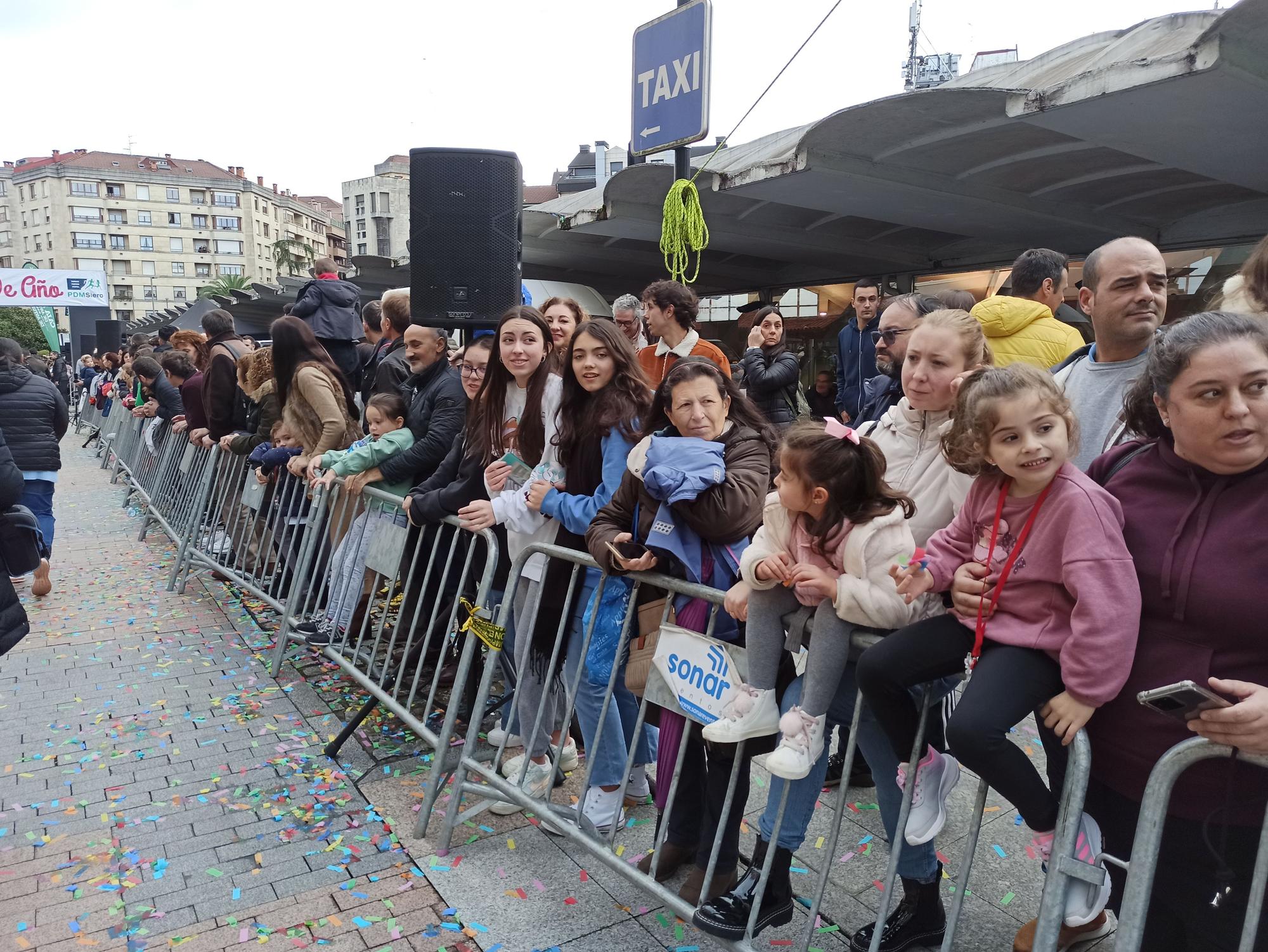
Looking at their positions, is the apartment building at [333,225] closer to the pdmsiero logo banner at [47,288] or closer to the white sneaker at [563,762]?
the pdmsiero logo banner at [47,288]

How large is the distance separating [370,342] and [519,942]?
6395mm

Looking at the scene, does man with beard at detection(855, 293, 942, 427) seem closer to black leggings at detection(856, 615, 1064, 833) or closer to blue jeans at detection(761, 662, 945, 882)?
blue jeans at detection(761, 662, 945, 882)

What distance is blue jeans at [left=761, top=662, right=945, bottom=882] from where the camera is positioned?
2.42 metres

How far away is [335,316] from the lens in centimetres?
734

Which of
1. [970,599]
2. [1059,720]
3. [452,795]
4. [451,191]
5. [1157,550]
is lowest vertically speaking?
[452,795]

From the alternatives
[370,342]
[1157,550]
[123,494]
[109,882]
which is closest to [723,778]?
[1157,550]

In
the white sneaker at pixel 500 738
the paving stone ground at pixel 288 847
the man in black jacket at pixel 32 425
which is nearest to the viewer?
the paving stone ground at pixel 288 847

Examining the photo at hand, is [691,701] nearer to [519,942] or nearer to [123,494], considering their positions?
[519,942]

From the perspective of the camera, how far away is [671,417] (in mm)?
2916

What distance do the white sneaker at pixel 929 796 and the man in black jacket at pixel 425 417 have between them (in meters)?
2.78

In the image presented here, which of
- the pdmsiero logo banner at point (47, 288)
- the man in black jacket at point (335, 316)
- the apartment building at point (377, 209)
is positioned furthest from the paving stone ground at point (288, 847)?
the apartment building at point (377, 209)

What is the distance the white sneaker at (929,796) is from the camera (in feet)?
7.04

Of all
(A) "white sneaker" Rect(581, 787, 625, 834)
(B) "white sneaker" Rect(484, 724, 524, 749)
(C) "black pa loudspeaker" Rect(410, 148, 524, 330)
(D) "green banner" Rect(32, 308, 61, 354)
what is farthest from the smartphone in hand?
(D) "green banner" Rect(32, 308, 61, 354)

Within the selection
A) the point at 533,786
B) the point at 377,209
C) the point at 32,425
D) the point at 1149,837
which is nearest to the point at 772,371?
the point at 533,786
